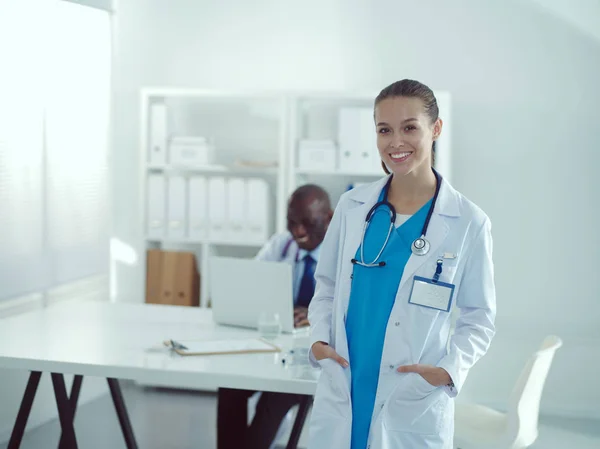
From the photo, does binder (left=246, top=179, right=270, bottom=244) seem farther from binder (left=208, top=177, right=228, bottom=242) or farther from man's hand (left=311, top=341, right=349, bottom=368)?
man's hand (left=311, top=341, right=349, bottom=368)

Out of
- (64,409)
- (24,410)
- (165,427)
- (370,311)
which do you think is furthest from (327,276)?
(165,427)

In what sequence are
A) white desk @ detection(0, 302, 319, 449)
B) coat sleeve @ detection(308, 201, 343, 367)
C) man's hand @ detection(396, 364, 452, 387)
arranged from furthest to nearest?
white desk @ detection(0, 302, 319, 449) < coat sleeve @ detection(308, 201, 343, 367) < man's hand @ detection(396, 364, 452, 387)

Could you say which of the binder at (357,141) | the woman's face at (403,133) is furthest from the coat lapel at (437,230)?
the binder at (357,141)

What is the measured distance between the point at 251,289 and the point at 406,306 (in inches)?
46.0

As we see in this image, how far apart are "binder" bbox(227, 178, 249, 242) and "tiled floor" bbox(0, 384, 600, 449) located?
992 mm

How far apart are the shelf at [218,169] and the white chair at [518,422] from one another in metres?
2.19

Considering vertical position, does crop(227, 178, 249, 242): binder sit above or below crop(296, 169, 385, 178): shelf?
below

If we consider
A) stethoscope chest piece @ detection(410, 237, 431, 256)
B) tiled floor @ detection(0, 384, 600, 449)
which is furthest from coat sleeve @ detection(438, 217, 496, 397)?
tiled floor @ detection(0, 384, 600, 449)

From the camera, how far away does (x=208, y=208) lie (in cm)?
451

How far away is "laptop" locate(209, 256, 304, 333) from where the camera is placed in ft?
9.29

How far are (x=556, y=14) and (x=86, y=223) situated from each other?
2.99 metres

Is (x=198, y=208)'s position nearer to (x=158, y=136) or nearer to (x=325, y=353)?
(x=158, y=136)

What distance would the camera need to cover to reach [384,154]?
6.16 feet

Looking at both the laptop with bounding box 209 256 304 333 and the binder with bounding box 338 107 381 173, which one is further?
the binder with bounding box 338 107 381 173
